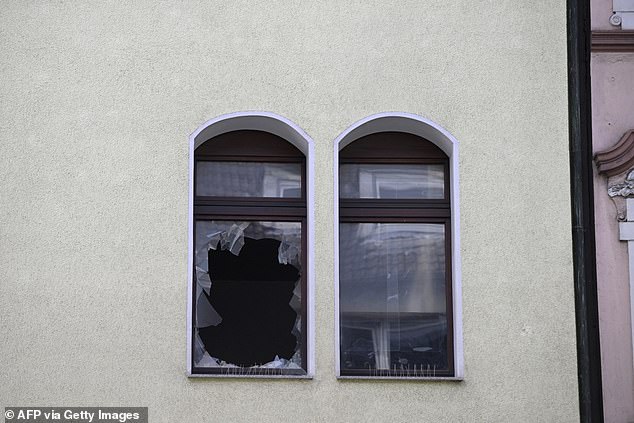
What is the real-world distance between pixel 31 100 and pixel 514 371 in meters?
4.13

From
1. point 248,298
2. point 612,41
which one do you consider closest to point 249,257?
point 248,298

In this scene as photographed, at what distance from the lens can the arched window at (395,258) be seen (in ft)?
37.2

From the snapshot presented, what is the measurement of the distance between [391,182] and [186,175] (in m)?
1.63

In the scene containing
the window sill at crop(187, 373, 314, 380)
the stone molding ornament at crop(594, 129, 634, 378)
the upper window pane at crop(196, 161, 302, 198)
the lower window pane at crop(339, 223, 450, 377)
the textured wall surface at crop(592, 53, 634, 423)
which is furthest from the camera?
the upper window pane at crop(196, 161, 302, 198)

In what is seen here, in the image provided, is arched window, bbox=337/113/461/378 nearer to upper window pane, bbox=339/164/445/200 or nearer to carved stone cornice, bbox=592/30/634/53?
upper window pane, bbox=339/164/445/200

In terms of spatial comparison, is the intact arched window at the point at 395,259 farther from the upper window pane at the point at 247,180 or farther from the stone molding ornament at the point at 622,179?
the stone molding ornament at the point at 622,179

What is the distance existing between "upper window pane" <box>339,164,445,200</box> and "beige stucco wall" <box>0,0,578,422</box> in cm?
42

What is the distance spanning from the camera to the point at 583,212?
1122 cm

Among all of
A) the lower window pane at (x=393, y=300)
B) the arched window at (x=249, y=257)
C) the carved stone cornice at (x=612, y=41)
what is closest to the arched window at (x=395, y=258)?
the lower window pane at (x=393, y=300)

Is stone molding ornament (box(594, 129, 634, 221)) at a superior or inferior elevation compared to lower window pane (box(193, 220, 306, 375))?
superior

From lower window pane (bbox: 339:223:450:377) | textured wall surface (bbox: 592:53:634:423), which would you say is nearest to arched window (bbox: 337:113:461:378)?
lower window pane (bbox: 339:223:450:377)

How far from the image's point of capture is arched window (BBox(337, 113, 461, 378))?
11352mm

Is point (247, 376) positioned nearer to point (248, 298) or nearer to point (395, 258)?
point (248, 298)

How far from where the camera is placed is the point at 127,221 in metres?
11.1
